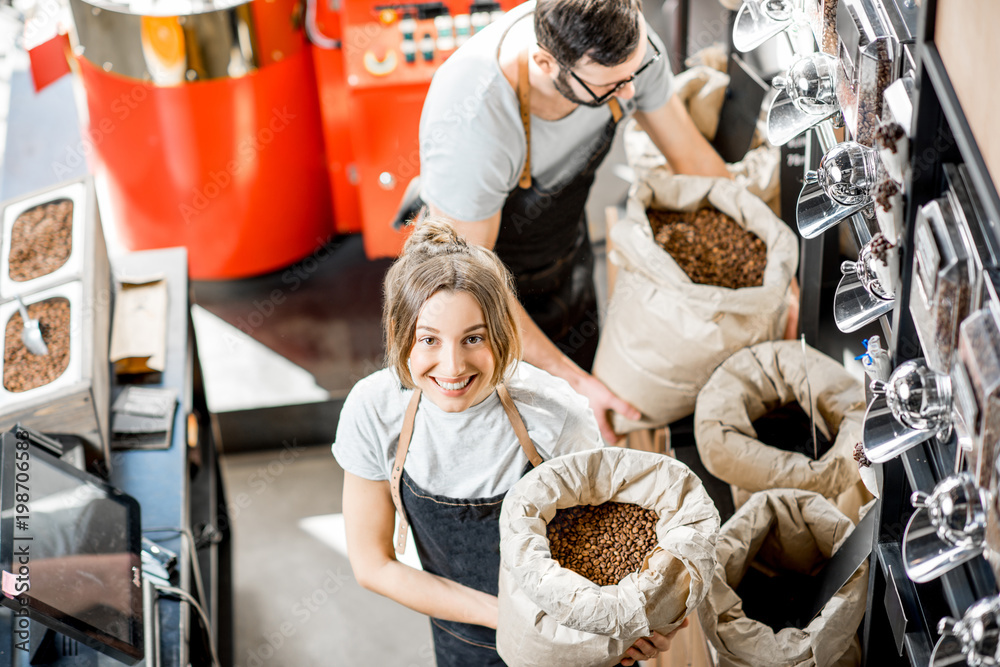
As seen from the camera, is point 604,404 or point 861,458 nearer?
point 861,458

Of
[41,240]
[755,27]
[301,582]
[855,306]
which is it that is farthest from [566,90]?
[301,582]

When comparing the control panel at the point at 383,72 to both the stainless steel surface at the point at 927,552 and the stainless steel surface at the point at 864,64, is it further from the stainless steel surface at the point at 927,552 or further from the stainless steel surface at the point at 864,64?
the stainless steel surface at the point at 927,552

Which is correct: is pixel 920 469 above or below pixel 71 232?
above

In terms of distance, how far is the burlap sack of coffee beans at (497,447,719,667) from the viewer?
127 centimetres

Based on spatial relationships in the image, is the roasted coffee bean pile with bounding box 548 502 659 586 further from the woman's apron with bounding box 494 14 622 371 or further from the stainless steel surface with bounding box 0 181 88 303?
the stainless steel surface with bounding box 0 181 88 303

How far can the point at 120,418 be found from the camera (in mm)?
2369

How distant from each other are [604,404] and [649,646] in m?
0.87

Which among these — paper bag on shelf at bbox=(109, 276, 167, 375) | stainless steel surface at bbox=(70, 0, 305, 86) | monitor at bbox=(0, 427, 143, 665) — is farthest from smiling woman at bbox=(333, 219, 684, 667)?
stainless steel surface at bbox=(70, 0, 305, 86)

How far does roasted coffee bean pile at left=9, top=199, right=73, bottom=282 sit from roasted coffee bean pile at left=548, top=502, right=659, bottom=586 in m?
1.56

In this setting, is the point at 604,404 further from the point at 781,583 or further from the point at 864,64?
the point at 864,64

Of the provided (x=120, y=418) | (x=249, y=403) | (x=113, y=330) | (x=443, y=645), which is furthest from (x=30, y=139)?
(x=443, y=645)

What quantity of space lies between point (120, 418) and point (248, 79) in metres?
1.54

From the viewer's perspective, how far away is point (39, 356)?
7.29ft

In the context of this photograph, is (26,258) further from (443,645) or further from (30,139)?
(30,139)
